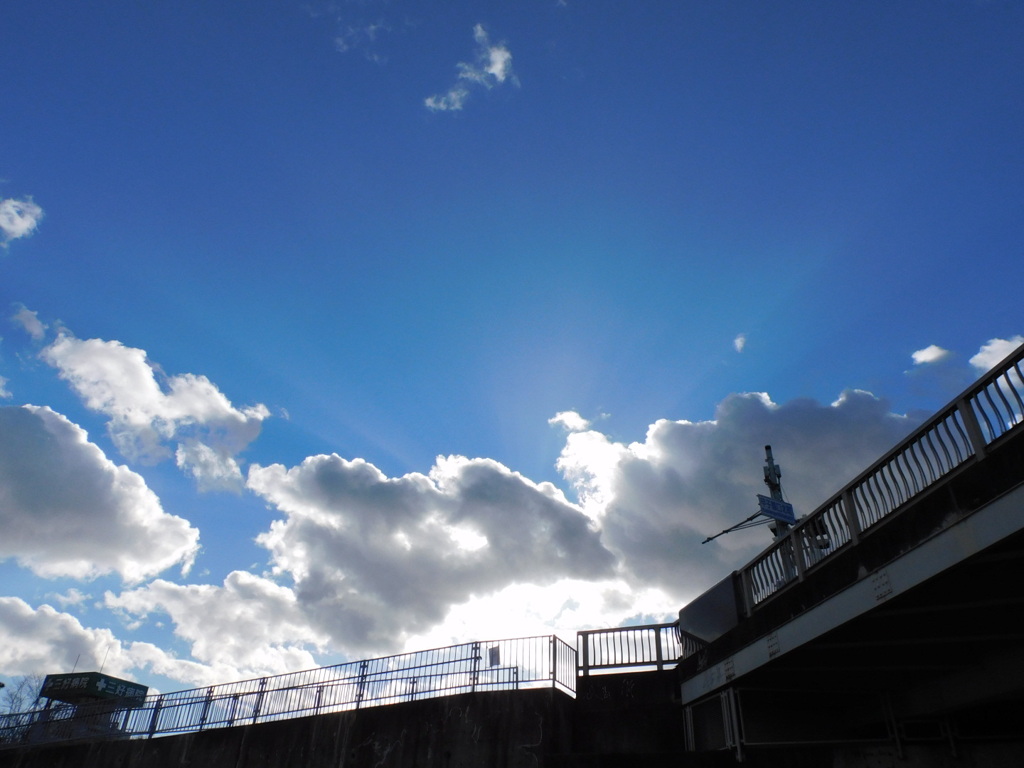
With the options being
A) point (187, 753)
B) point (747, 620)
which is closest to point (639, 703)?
point (747, 620)

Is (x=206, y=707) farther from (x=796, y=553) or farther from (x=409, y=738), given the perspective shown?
(x=796, y=553)

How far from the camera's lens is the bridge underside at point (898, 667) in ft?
27.3

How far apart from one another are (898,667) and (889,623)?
9.02ft

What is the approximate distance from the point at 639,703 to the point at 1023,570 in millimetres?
9680

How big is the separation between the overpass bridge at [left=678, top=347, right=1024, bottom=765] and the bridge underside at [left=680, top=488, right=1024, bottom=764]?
26 millimetres

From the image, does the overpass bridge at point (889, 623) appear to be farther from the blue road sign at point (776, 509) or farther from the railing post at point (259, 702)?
the railing post at point (259, 702)

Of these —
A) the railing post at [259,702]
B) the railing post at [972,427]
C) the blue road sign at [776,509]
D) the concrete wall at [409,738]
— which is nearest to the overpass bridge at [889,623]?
the railing post at [972,427]

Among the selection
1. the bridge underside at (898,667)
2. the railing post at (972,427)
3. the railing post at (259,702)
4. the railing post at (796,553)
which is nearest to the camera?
the railing post at (972,427)

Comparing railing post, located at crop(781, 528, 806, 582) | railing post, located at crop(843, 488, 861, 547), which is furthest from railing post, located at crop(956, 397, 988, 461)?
railing post, located at crop(781, 528, 806, 582)

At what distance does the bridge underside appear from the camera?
8.33m

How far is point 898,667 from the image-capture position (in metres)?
11.8

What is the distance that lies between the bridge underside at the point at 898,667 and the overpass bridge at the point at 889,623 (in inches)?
1.0

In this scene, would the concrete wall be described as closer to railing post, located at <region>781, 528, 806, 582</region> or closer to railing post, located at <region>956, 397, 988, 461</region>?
railing post, located at <region>781, 528, 806, 582</region>

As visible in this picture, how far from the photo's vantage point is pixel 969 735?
1215cm
